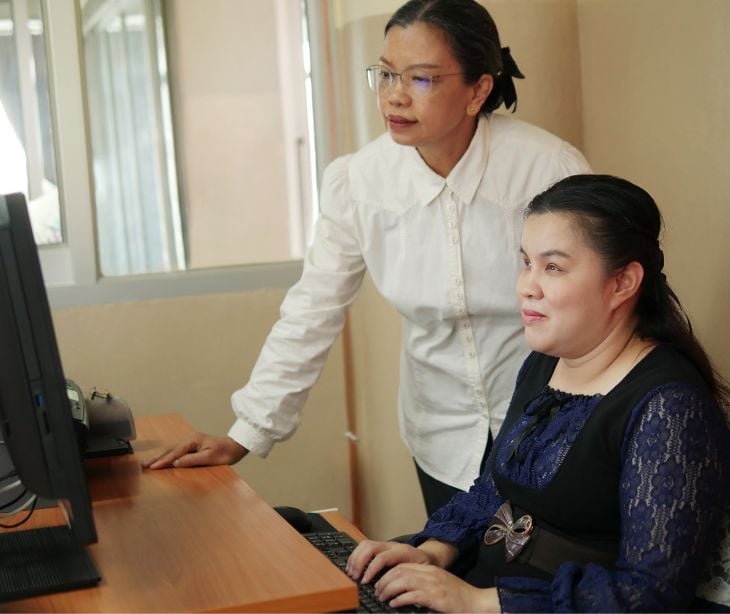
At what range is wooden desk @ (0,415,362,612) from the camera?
4.31 feet

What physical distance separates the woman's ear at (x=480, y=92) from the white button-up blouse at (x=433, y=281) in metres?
0.07

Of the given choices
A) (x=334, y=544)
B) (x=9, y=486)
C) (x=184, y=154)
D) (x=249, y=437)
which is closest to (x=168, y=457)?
(x=249, y=437)

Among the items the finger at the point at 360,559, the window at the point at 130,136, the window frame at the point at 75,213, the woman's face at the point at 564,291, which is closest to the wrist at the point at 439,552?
the finger at the point at 360,559

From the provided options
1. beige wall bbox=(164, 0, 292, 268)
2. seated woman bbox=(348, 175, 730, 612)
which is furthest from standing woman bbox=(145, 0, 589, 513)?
beige wall bbox=(164, 0, 292, 268)

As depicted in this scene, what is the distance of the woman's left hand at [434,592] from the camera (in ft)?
4.87

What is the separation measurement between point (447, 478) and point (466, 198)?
2.02 feet

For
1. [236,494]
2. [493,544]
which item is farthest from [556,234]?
[236,494]

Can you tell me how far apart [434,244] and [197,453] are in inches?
25.9

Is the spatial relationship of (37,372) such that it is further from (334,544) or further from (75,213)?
(75,213)

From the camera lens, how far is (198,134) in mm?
3393

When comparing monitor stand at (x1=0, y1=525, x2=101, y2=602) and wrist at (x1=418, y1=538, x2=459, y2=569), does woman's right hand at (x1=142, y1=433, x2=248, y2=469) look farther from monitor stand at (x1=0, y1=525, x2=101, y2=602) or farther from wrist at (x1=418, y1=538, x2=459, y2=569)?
wrist at (x1=418, y1=538, x2=459, y2=569)

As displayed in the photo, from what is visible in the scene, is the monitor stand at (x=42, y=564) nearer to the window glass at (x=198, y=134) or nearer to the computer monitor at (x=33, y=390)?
the computer monitor at (x=33, y=390)

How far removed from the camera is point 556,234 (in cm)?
164

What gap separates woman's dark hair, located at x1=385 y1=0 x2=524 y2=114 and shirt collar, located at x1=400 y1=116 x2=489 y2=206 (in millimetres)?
137
